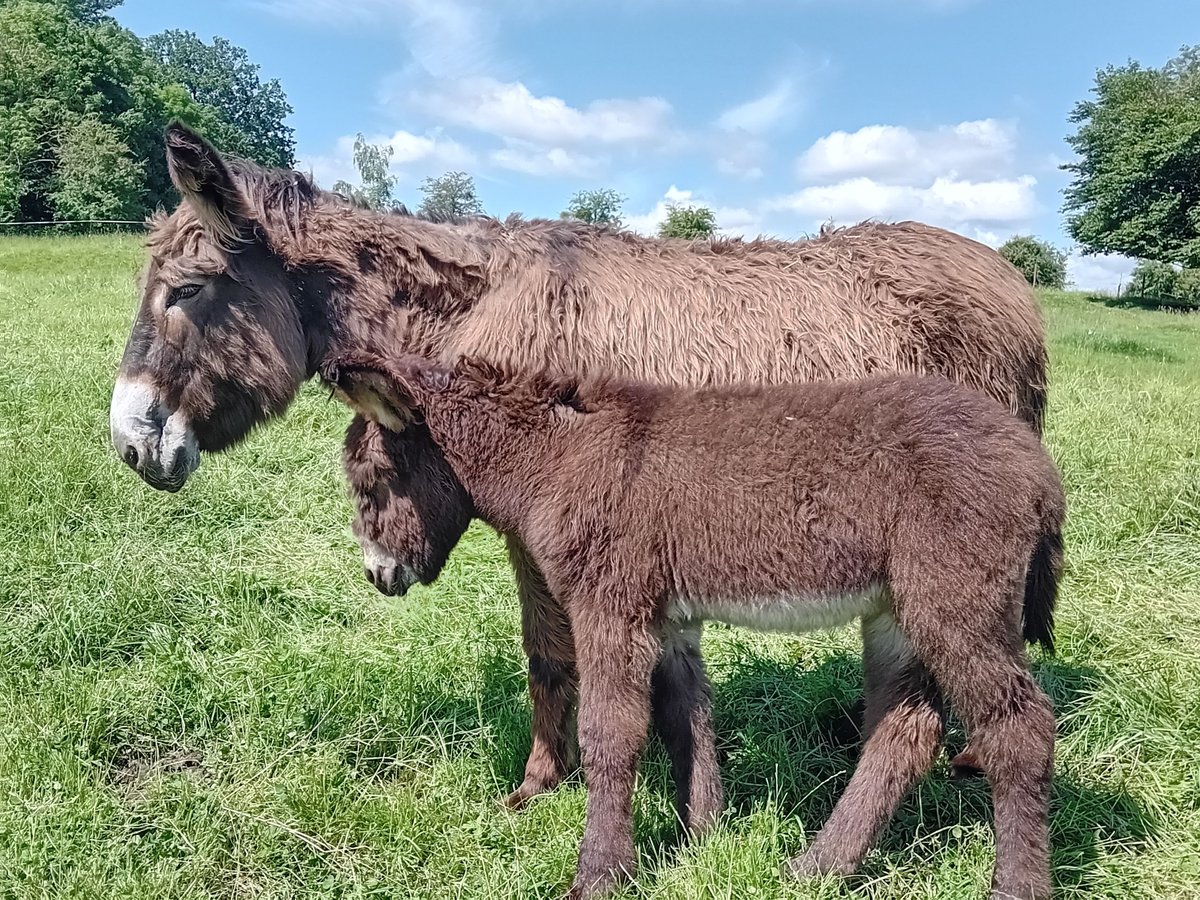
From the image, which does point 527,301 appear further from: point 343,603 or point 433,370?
point 343,603

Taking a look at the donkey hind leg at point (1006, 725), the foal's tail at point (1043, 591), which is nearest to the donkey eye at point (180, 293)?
the donkey hind leg at point (1006, 725)

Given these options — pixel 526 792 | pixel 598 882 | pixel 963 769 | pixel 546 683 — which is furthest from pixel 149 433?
pixel 963 769

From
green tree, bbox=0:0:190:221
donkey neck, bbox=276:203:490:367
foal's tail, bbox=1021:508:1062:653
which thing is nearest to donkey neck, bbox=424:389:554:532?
donkey neck, bbox=276:203:490:367

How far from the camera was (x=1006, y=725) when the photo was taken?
2.57m

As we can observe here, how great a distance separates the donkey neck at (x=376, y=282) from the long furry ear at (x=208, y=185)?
6.4 inches

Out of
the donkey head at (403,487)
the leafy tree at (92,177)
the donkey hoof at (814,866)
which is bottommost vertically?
the donkey hoof at (814,866)

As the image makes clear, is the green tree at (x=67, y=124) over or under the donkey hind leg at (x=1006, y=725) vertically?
over

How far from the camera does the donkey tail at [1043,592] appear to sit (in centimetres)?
304

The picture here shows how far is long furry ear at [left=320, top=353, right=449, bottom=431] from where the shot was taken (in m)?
2.70

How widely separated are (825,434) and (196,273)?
2.19m

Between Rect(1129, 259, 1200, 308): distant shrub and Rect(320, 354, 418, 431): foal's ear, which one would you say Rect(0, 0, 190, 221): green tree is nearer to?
Rect(320, 354, 418, 431): foal's ear

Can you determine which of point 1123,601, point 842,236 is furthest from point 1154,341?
point 842,236

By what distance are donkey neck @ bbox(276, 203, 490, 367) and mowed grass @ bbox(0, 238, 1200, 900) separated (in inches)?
67.8

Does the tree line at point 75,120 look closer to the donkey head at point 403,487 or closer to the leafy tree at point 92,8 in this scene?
the leafy tree at point 92,8
